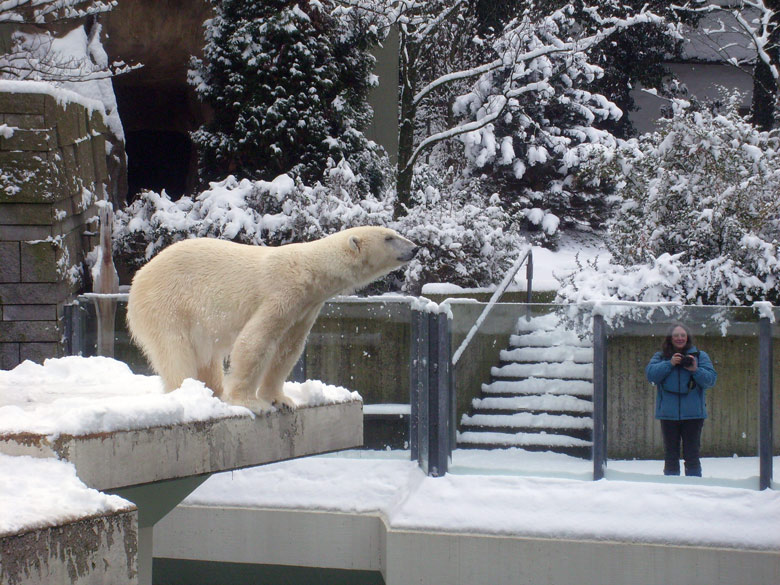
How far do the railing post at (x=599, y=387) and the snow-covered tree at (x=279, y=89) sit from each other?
5.11 meters

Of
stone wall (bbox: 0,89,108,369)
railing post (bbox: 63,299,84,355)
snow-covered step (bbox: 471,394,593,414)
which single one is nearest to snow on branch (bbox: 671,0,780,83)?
snow-covered step (bbox: 471,394,593,414)

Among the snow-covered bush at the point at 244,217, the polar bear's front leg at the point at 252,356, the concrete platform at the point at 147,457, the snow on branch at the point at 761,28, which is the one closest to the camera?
the concrete platform at the point at 147,457

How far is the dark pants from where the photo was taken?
233 inches

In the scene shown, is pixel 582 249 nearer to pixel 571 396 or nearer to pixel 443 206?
pixel 443 206

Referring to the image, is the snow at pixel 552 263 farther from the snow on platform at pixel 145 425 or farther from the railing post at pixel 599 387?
the snow on platform at pixel 145 425

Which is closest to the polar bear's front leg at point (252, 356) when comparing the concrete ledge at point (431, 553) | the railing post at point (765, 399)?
the concrete ledge at point (431, 553)

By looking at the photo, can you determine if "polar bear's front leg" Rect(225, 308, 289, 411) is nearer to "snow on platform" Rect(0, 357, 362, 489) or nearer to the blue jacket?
"snow on platform" Rect(0, 357, 362, 489)

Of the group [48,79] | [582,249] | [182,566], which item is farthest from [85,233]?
[582,249]

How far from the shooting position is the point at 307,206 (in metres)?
8.88

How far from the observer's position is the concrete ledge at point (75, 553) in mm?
2053

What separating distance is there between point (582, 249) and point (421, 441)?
8307 millimetres

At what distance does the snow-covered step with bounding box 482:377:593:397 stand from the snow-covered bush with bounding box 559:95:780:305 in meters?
1.51

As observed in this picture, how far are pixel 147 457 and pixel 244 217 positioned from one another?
5.86m

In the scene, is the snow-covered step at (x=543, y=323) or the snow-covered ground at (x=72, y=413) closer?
the snow-covered ground at (x=72, y=413)
